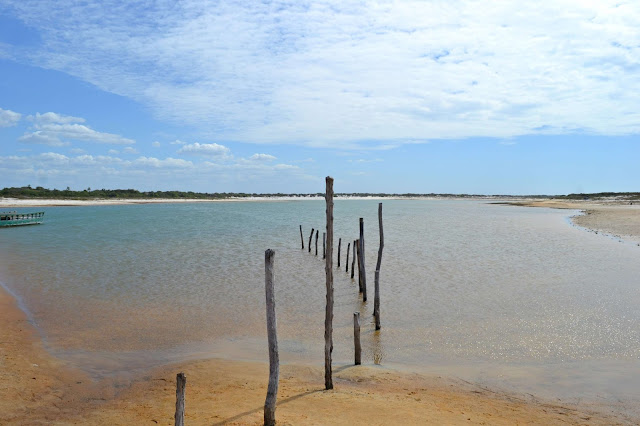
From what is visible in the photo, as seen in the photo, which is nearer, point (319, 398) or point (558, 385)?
point (319, 398)

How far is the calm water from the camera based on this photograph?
9.46 meters

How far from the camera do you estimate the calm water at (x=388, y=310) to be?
946 centimetres

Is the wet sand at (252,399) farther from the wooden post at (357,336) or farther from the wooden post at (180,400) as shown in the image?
the wooden post at (180,400)

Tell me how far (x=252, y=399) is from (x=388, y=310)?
22.9ft

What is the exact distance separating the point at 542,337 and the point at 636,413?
13.2 feet

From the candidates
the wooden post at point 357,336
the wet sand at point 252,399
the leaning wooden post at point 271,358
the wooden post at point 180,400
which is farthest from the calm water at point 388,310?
the wooden post at point 180,400

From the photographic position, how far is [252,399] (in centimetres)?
729

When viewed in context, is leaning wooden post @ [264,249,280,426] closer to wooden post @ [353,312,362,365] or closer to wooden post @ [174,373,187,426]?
wooden post @ [174,373,187,426]

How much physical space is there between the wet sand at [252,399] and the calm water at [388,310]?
2.45 ft

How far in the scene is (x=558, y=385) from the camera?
830 cm

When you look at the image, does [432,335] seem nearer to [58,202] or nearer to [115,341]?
[115,341]

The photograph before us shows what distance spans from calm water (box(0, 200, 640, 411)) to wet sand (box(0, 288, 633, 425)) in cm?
75

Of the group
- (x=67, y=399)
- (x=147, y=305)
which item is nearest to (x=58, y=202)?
(x=147, y=305)

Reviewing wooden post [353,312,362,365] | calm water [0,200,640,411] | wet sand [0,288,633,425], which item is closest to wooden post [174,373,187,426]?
wet sand [0,288,633,425]
